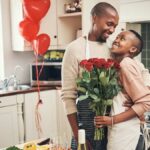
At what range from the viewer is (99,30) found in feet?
4.75

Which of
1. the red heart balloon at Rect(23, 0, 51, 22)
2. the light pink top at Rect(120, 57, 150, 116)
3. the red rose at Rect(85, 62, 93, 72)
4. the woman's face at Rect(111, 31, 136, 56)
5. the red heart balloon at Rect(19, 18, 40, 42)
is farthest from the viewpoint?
the red heart balloon at Rect(19, 18, 40, 42)

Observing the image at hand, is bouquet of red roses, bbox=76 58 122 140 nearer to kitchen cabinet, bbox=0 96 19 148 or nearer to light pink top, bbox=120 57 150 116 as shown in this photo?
light pink top, bbox=120 57 150 116

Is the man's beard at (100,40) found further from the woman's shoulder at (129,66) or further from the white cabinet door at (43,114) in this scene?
the white cabinet door at (43,114)

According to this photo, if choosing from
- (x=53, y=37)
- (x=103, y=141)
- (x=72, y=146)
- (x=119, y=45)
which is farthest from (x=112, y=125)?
(x=53, y=37)

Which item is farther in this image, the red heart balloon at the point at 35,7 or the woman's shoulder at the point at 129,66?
the red heart balloon at the point at 35,7

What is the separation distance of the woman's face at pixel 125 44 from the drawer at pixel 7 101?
187cm

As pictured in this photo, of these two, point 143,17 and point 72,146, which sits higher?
point 143,17

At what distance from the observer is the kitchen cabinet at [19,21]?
11.4ft

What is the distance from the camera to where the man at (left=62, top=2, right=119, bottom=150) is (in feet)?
4.65

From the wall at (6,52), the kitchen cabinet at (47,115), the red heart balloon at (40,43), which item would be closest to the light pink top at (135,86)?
the red heart balloon at (40,43)

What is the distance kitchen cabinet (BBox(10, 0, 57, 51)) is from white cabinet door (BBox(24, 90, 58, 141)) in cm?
60

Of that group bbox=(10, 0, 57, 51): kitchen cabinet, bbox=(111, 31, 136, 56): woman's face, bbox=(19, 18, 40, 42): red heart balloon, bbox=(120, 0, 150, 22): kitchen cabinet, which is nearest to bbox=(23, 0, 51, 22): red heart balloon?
bbox=(19, 18, 40, 42): red heart balloon

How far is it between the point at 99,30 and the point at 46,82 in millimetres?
2136

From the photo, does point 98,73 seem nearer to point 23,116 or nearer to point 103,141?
point 103,141
